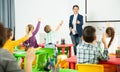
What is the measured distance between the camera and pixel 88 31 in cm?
386

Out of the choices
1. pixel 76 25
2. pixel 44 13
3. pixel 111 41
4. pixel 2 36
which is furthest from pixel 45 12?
pixel 2 36

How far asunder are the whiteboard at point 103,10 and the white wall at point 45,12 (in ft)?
0.87

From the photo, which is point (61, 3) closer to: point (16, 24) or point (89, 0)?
point (89, 0)

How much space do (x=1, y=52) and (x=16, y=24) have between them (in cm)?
753

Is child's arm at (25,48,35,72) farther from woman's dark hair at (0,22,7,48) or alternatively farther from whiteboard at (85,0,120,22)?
whiteboard at (85,0,120,22)

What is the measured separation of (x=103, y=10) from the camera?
790 centimetres

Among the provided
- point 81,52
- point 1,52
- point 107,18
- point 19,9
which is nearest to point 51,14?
point 19,9

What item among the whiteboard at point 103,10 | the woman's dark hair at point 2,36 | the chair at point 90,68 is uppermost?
the whiteboard at point 103,10

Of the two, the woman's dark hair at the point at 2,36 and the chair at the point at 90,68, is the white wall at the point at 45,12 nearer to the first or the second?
the chair at the point at 90,68

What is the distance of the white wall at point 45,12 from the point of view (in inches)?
340

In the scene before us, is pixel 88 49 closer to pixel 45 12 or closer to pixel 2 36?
pixel 2 36

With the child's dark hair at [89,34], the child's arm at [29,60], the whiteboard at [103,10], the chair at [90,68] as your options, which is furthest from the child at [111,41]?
the child's arm at [29,60]

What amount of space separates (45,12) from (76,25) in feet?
5.03

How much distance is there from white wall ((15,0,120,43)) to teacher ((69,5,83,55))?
1.34 feet
